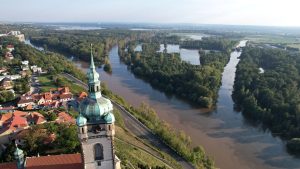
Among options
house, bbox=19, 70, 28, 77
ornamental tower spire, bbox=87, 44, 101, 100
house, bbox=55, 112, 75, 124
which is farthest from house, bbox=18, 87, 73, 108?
ornamental tower spire, bbox=87, 44, 101, 100

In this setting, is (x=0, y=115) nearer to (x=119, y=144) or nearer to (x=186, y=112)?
(x=119, y=144)

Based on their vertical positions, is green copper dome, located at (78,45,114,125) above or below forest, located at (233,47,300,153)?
above

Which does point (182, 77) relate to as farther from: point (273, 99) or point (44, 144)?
point (44, 144)

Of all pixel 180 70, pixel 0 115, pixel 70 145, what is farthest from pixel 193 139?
pixel 180 70

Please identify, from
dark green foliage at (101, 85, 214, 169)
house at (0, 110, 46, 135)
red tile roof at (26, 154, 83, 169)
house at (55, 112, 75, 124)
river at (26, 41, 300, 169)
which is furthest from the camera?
river at (26, 41, 300, 169)

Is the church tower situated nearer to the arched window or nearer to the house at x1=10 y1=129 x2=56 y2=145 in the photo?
the arched window

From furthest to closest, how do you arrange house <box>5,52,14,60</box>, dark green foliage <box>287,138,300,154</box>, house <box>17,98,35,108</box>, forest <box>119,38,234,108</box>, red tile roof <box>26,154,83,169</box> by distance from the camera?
1. house <box>5,52,14,60</box>
2. forest <box>119,38,234,108</box>
3. house <box>17,98,35,108</box>
4. dark green foliage <box>287,138,300,154</box>
5. red tile roof <box>26,154,83,169</box>
